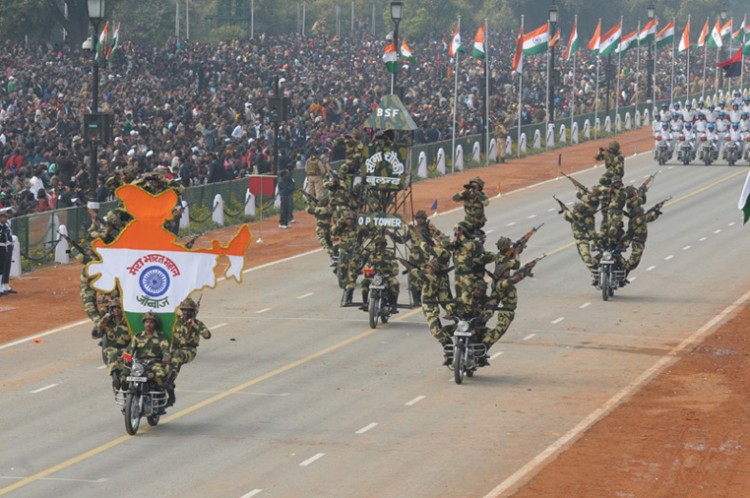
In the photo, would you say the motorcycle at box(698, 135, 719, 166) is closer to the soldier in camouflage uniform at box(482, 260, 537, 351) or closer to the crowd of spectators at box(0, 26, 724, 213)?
the crowd of spectators at box(0, 26, 724, 213)

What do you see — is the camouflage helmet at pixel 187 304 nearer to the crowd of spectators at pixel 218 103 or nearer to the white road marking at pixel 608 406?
the crowd of spectators at pixel 218 103

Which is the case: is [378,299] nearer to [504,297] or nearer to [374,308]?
[374,308]

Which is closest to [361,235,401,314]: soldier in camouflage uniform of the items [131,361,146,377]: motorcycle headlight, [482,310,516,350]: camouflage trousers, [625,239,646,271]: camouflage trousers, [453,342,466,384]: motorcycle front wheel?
[482,310,516,350]: camouflage trousers

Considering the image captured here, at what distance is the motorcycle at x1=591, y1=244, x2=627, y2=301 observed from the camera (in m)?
34.9

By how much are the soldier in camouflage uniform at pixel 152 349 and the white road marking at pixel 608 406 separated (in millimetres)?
4802

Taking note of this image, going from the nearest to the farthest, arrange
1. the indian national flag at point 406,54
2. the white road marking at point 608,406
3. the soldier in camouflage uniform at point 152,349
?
the white road marking at point 608,406, the soldier in camouflage uniform at point 152,349, the indian national flag at point 406,54

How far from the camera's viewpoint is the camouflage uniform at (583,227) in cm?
3522

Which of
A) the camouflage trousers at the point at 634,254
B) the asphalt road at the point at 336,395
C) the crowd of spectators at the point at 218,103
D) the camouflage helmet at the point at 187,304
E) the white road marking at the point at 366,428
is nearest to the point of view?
the asphalt road at the point at 336,395

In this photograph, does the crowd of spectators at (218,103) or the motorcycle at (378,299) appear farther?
the crowd of spectators at (218,103)

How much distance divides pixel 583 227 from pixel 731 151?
29069mm

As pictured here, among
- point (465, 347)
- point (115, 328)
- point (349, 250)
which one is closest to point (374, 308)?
point (349, 250)

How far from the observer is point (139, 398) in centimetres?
2252

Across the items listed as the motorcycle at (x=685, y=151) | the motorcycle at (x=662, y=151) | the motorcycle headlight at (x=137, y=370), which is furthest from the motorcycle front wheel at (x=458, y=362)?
the motorcycle at (x=685, y=151)

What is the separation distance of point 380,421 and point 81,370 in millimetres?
5992
